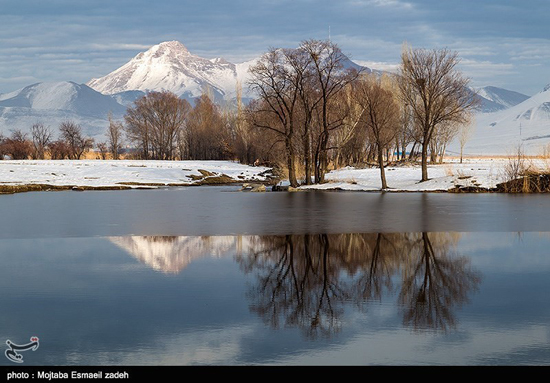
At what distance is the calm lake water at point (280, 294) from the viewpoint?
25.7 ft

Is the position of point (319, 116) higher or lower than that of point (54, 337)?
higher

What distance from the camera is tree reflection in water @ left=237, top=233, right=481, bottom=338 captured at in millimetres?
9445

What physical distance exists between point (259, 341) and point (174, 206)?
82.4 feet

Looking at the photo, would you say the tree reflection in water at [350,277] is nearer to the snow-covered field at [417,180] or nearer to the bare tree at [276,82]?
the snow-covered field at [417,180]

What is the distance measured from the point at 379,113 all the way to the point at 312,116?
6.92m

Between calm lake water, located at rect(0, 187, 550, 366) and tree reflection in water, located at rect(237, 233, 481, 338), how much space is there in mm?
38

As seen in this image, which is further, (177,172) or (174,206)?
(177,172)

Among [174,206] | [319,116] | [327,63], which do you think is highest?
[327,63]

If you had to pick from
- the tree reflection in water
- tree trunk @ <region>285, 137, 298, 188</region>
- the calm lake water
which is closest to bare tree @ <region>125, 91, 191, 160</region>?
tree trunk @ <region>285, 137, 298, 188</region>

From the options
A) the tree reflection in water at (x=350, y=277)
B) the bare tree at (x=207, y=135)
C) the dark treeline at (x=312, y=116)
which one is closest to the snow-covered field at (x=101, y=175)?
the dark treeline at (x=312, y=116)

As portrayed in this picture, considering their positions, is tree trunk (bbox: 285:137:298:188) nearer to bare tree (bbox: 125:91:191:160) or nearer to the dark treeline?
the dark treeline

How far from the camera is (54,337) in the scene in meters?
8.42
